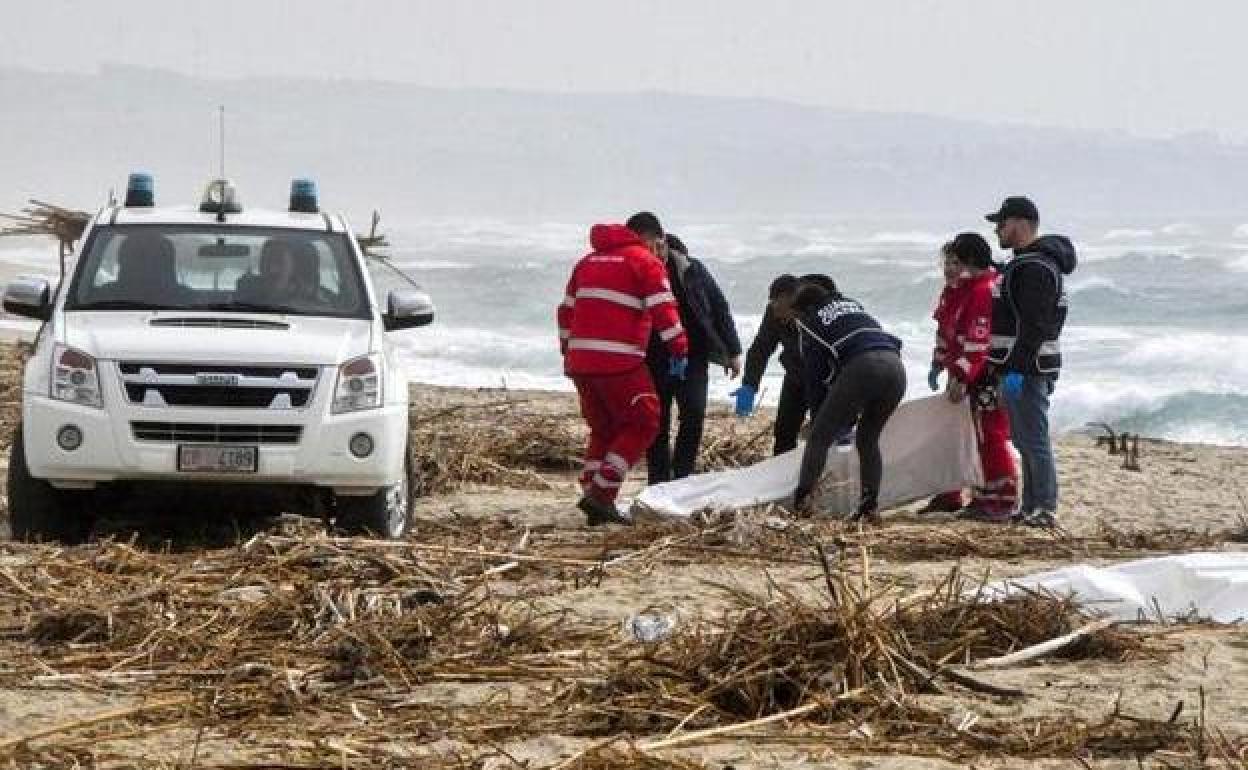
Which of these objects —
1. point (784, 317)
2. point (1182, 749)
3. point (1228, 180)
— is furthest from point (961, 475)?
point (1228, 180)

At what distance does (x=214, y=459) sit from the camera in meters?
10.0

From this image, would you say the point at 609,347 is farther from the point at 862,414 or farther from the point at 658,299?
the point at 862,414

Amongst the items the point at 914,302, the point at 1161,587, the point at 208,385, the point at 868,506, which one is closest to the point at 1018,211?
the point at 868,506

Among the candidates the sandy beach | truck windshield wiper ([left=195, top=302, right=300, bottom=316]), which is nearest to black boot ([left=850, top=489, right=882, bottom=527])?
the sandy beach

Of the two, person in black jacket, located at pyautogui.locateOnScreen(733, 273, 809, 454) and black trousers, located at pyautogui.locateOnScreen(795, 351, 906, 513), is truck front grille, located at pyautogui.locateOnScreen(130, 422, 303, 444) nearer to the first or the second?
black trousers, located at pyautogui.locateOnScreen(795, 351, 906, 513)

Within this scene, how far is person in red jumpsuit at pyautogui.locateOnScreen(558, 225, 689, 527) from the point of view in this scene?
11.7 meters

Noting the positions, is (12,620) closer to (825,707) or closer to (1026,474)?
(825,707)

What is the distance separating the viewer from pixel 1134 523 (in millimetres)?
13430

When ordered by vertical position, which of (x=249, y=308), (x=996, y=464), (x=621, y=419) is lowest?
(x=996, y=464)

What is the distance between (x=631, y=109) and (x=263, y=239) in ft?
617

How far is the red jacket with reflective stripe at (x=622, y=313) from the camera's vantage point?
11703mm

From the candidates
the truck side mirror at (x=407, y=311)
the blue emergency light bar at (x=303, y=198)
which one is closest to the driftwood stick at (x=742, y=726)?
the truck side mirror at (x=407, y=311)

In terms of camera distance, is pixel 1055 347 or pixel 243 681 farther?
pixel 1055 347

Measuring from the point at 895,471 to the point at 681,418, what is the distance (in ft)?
4.81
